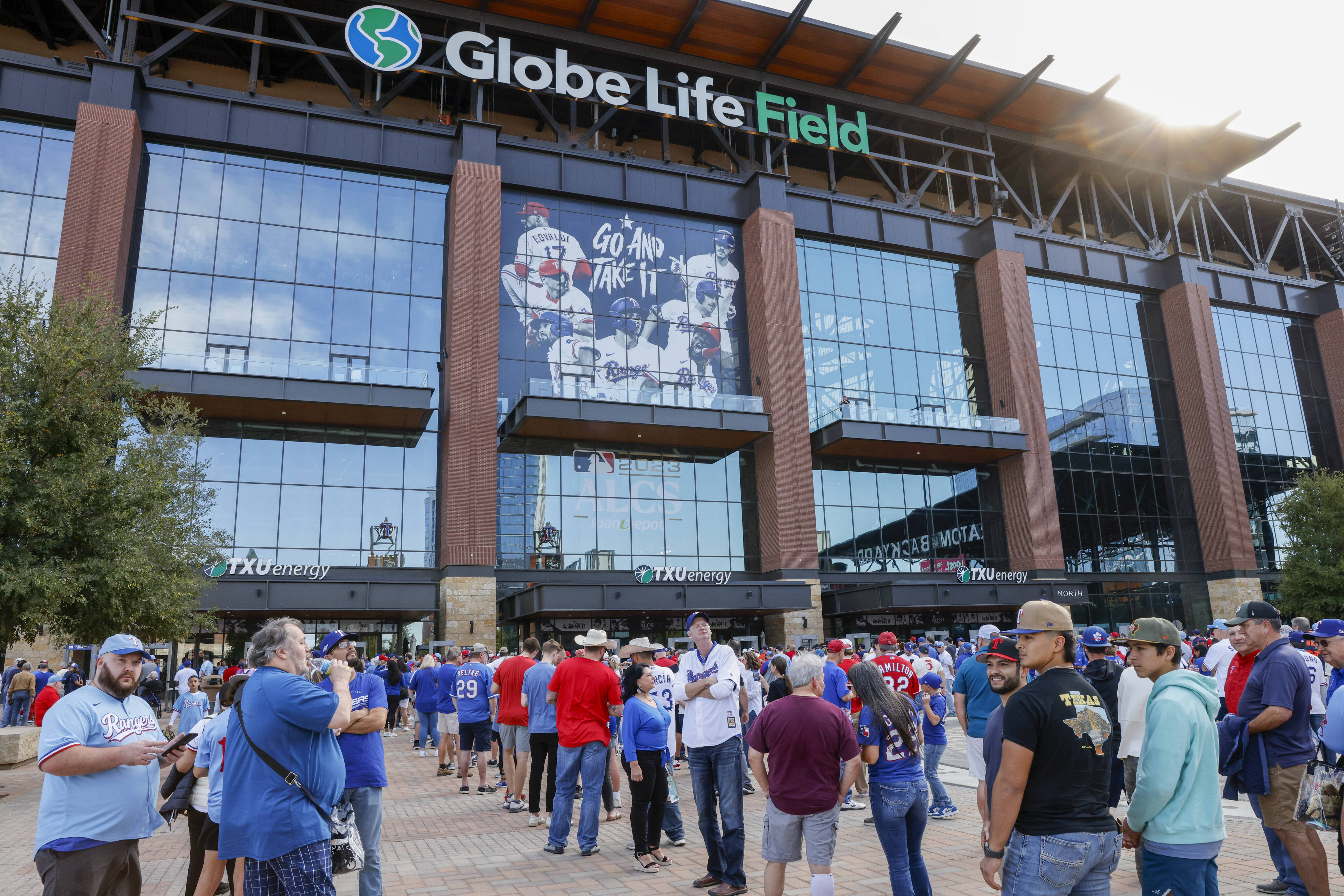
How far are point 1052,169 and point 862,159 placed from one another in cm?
1093

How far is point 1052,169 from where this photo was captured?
144 ft

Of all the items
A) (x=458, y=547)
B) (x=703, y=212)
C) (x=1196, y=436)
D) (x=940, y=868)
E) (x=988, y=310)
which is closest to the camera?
(x=940, y=868)

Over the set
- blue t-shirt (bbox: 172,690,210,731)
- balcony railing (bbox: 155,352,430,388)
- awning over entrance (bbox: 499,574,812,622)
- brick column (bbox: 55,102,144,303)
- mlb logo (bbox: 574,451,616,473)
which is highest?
brick column (bbox: 55,102,144,303)


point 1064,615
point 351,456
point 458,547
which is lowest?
point 1064,615

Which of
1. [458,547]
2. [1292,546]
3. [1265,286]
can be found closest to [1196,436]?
[1292,546]

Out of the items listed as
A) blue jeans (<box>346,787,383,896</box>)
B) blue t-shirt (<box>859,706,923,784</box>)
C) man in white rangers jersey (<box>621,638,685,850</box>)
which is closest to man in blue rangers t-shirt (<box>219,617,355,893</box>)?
blue jeans (<box>346,787,383,896</box>)

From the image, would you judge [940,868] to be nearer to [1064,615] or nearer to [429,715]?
[1064,615]

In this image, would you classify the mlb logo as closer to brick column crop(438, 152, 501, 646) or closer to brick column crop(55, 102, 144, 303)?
brick column crop(438, 152, 501, 646)

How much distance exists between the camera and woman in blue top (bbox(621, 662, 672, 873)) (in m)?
7.62

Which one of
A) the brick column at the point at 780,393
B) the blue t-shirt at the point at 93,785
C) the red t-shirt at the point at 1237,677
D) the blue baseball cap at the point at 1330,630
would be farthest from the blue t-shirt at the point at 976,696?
the brick column at the point at 780,393

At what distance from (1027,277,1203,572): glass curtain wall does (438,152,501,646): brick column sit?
24.7 metres

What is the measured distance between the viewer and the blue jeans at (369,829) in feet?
19.8

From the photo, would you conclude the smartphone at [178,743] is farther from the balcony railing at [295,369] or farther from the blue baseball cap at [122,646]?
the balcony railing at [295,369]

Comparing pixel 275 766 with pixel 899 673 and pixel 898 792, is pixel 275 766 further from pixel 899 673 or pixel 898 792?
pixel 899 673
